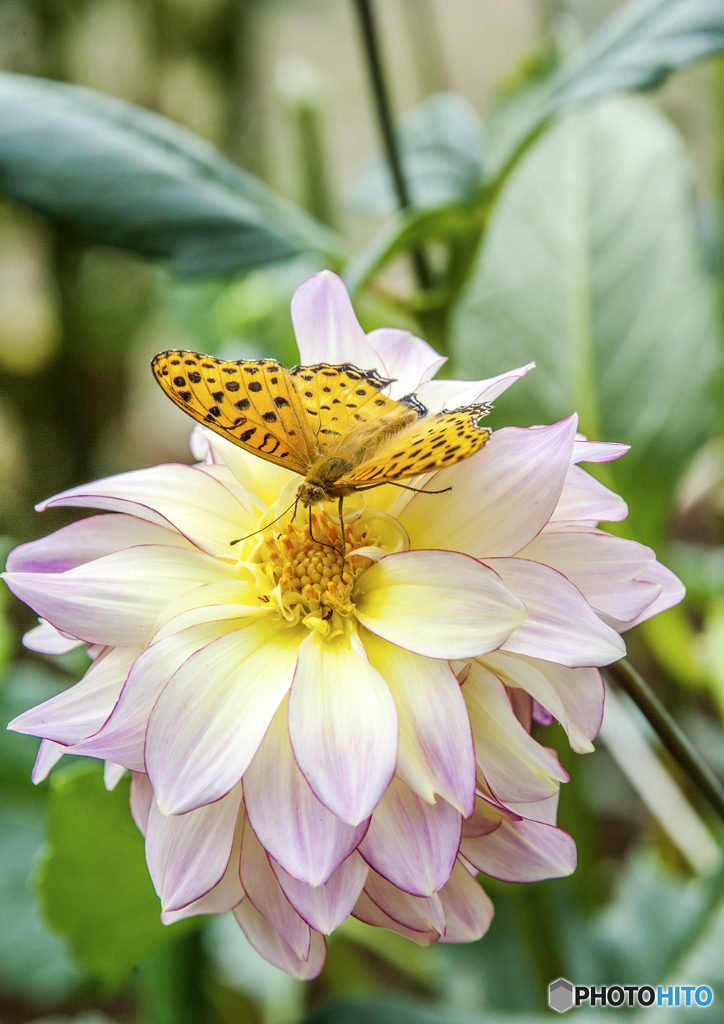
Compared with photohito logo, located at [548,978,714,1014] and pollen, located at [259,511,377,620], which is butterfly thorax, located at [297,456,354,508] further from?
photohito logo, located at [548,978,714,1014]

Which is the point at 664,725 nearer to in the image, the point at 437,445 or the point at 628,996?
the point at 437,445

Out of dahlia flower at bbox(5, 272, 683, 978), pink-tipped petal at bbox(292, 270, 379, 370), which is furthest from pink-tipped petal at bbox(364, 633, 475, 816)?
pink-tipped petal at bbox(292, 270, 379, 370)

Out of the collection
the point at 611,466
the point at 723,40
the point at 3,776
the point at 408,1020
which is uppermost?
the point at 723,40

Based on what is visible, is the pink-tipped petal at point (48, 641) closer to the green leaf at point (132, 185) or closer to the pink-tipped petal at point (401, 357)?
the pink-tipped petal at point (401, 357)

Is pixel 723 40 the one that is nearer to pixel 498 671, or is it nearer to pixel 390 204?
pixel 390 204

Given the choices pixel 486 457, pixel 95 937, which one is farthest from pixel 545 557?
pixel 95 937

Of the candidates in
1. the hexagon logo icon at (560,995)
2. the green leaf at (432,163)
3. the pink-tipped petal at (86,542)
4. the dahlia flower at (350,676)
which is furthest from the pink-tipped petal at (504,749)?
the green leaf at (432,163)
